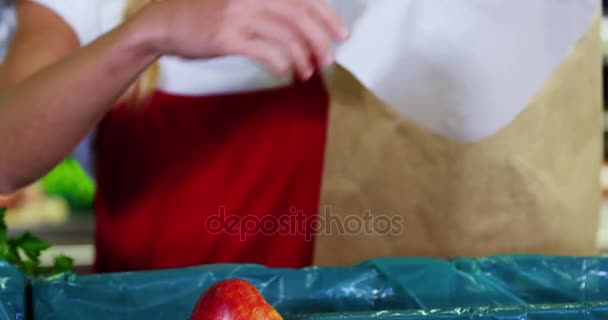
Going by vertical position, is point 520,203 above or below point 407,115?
below

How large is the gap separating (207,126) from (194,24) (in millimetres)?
334

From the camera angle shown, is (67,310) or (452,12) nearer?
(67,310)

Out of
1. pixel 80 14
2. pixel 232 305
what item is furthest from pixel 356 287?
pixel 80 14

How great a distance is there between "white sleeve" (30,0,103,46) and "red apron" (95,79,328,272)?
0.38ft

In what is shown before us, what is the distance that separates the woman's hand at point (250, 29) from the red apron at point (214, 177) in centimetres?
30

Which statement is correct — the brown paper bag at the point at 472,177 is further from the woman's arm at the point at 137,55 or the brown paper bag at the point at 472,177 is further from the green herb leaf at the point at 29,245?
the green herb leaf at the point at 29,245

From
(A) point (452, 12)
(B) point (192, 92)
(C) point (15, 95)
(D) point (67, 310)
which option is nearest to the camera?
(D) point (67, 310)

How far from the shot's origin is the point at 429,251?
88 cm

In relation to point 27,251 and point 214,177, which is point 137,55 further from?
point 214,177

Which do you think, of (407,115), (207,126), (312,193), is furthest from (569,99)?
(207,126)

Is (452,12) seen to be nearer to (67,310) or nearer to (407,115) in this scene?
(407,115)

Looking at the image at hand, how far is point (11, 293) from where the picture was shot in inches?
20.7

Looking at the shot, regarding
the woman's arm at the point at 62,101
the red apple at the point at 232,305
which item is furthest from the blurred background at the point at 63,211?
the red apple at the point at 232,305

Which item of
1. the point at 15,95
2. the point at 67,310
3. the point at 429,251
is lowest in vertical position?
the point at 429,251
